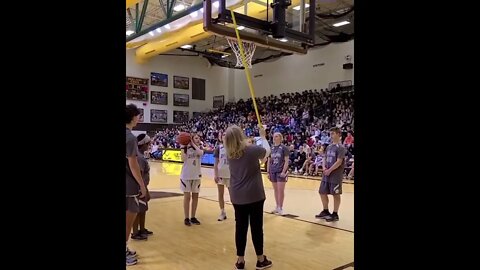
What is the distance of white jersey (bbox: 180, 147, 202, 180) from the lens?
5.55 metres

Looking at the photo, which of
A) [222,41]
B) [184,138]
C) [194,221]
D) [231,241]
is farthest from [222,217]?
[222,41]

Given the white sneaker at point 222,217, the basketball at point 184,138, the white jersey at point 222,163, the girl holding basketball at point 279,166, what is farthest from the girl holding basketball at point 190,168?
the girl holding basketball at point 279,166

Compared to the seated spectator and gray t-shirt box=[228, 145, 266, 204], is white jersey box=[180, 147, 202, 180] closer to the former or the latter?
gray t-shirt box=[228, 145, 266, 204]

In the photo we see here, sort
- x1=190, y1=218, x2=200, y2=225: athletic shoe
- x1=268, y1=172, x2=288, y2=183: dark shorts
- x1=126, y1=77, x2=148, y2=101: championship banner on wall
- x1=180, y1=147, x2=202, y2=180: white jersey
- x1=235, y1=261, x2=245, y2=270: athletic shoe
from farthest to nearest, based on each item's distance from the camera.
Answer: x1=126, y1=77, x2=148, y2=101: championship banner on wall → x1=268, y1=172, x2=288, y2=183: dark shorts → x1=190, y1=218, x2=200, y2=225: athletic shoe → x1=180, y1=147, x2=202, y2=180: white jersey → x1=235, y1=261, x2=245, y2=270: athletic shoe

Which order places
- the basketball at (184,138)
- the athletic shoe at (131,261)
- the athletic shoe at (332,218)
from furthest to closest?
the athletic shoe at (332,218)
the basketball at (184,138)
the athletic shoe at (131,261)

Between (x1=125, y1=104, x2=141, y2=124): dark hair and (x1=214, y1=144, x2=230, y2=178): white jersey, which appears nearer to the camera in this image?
(x1=125, y1=104, x2=141, y2=124): dark hair

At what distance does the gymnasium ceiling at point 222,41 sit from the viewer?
15.1 meters

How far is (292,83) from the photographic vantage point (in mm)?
24312

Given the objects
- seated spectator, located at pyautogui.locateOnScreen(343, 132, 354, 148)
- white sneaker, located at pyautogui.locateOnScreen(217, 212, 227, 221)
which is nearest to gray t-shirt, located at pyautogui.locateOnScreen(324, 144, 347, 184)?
white sneaker, located at pyautogui.locateOnScreen(217, 212, 227, 221)

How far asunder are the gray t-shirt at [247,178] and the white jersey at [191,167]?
205 cm

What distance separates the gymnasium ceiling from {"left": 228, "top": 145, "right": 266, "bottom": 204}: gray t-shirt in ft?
35.3

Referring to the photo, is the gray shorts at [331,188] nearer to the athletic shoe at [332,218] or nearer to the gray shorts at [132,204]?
the athletic shoe at [332,218]
